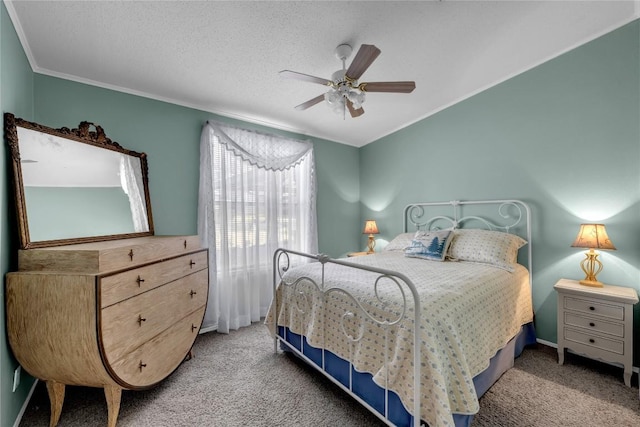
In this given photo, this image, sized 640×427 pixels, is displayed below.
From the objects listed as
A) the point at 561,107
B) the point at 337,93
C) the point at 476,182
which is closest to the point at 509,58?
the point at 561,107

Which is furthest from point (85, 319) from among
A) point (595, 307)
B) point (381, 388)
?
point (595, 307)

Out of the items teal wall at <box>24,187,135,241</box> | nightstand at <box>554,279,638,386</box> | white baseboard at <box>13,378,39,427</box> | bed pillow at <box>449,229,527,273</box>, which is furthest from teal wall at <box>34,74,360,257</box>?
nightstand at <box>554,279,638,386</box>

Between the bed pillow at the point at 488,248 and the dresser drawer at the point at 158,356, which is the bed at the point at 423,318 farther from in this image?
the dresser drawer at the point at 158,356

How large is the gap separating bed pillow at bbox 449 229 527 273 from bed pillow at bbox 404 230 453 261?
112 millimetres

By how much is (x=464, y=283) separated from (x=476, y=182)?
1720 mm

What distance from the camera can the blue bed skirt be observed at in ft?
4.34

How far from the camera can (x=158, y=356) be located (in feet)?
5.67

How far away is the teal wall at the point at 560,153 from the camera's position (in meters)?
2.05

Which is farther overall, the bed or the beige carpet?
the beige carpet

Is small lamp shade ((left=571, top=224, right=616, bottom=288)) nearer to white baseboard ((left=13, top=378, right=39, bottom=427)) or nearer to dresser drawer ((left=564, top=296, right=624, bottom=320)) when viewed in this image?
dresser drawer ((left=564, top=296, right=624, bottom=320))

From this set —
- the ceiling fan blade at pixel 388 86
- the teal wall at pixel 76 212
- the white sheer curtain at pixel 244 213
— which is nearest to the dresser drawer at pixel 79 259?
the teal wall at pixel 76 212

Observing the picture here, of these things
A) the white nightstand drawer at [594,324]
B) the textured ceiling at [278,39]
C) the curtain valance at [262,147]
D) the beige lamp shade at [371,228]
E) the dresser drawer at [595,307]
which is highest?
the textured ceiling at [278,39]

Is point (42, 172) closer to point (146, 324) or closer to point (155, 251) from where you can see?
point (155, 251)

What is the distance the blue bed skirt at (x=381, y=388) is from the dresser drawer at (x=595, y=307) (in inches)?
17.8
